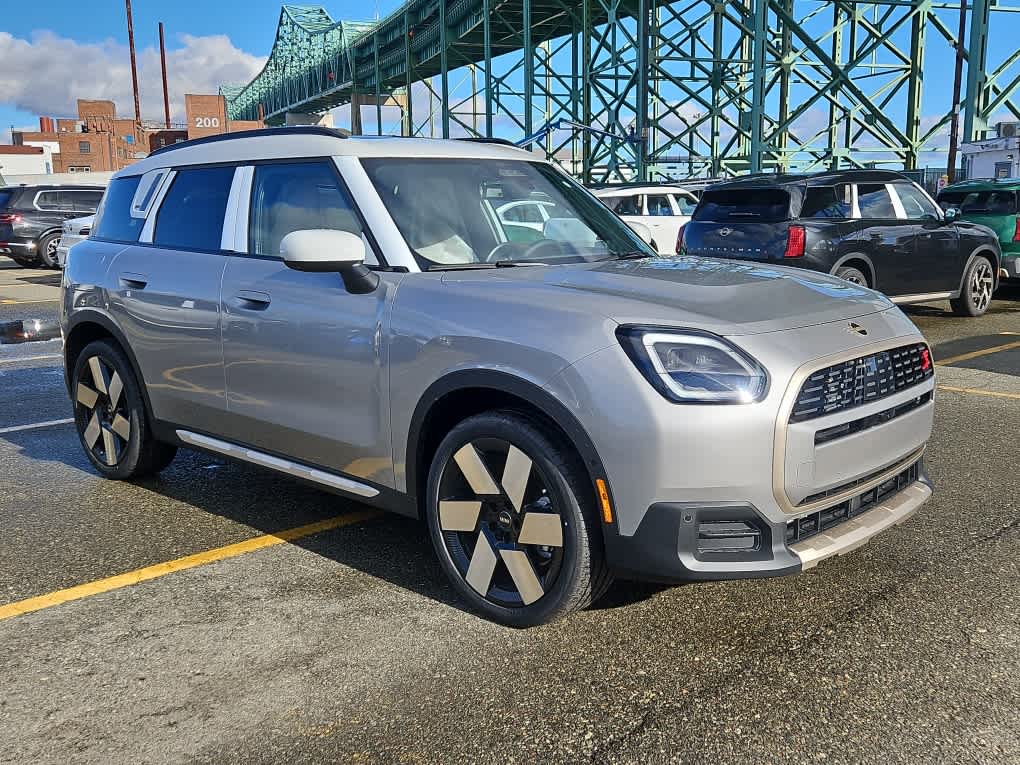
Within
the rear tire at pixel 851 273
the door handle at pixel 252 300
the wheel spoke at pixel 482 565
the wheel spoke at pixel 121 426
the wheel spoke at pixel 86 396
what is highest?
the door handle at pixel 252 300

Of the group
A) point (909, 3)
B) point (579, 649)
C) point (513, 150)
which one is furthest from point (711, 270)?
point (909, 3)

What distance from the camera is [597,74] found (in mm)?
42719

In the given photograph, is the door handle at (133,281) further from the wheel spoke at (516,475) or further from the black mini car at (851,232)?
the black mini car at (851,232)

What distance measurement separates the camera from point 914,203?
11016 millimetres

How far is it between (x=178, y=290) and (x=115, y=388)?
2.87 ft

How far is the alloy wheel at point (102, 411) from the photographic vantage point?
4922mm

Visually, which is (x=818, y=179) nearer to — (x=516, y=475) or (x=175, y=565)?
(x=516, y=475)

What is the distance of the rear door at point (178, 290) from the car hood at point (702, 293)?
1342 millimetres

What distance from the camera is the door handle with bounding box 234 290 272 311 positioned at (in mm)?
3920

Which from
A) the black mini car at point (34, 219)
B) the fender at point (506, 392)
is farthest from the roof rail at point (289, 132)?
the black mini car at point (34, 219)

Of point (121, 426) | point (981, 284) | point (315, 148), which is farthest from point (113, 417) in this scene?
point (981, 284)

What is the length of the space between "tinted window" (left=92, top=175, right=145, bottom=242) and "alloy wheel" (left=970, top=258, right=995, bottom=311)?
32.5ft

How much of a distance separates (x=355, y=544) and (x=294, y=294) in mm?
1095

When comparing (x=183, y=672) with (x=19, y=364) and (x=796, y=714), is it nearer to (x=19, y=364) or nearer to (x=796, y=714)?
(x=796, y=714)
